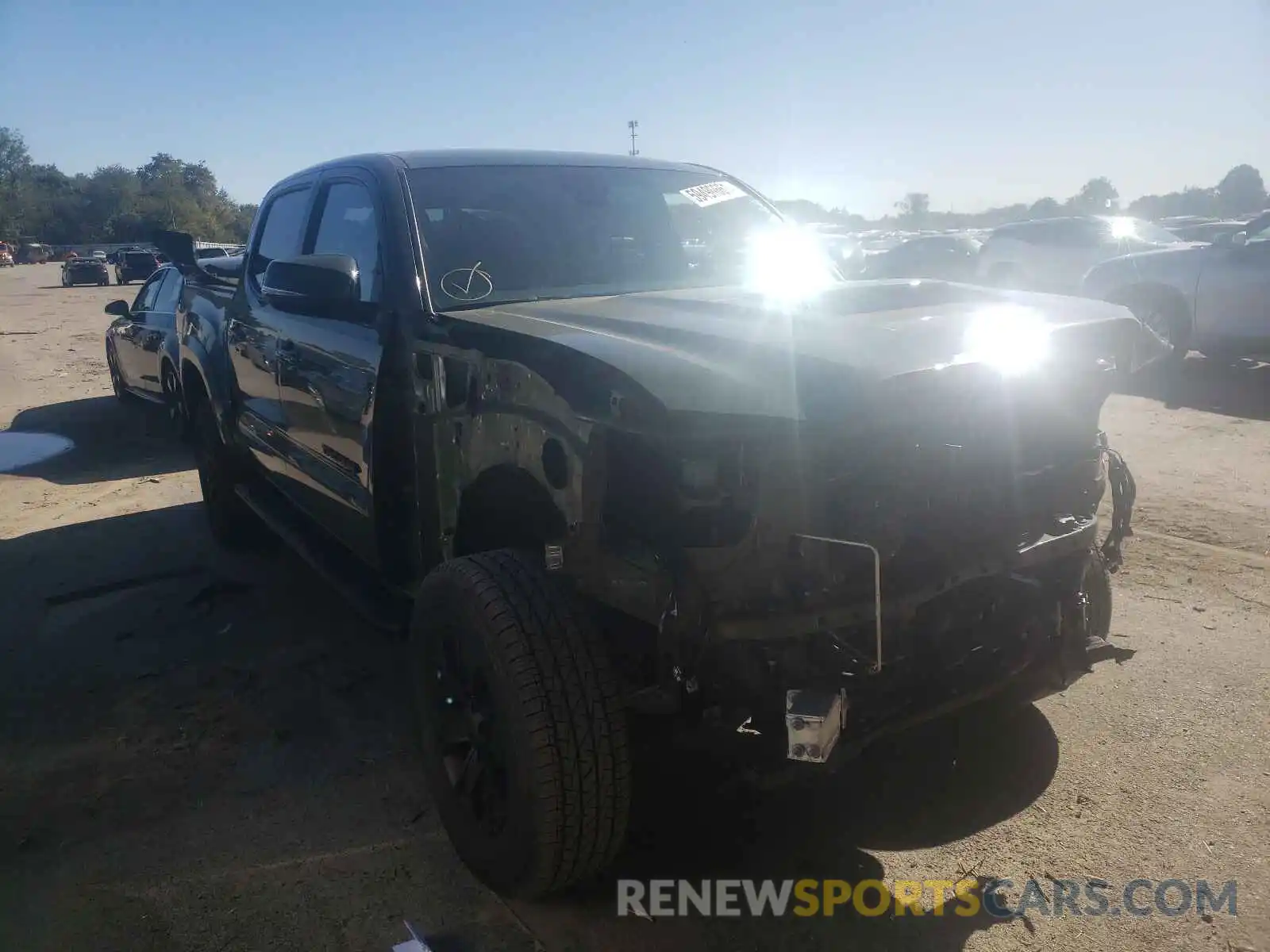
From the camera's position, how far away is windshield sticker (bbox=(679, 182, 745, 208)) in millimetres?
3918

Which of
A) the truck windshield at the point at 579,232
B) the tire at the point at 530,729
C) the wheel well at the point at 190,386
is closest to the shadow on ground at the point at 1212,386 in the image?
the truck windshield at the point at 579,232

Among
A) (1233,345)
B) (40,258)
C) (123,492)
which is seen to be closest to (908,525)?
(123,492)

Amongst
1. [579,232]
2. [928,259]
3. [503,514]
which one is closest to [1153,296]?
[579,232]

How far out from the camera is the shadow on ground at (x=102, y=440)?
774 cm

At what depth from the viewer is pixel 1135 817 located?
9.09 ft

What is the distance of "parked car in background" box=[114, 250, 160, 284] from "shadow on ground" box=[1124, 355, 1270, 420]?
3613 cm

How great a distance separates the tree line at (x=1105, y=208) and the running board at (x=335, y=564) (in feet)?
130

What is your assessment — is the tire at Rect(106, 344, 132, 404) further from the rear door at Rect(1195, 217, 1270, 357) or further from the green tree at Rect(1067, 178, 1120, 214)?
the green tree at Rect(1067, 178, 1120, 214)

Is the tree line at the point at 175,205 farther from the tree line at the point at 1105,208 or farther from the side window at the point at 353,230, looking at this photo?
the side window at the point at 353,230

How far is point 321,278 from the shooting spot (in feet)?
9.91

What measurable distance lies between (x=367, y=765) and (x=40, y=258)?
84111mm

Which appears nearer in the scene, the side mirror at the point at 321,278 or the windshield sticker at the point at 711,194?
the side mirror at the point at 321,278

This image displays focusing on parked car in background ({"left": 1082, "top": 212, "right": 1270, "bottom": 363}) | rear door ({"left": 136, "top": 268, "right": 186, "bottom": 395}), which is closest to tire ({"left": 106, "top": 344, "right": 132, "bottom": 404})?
rear door ({"left": 136, "top": 268, "right": 186, "bottom": 395})

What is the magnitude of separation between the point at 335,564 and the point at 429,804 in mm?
1135
